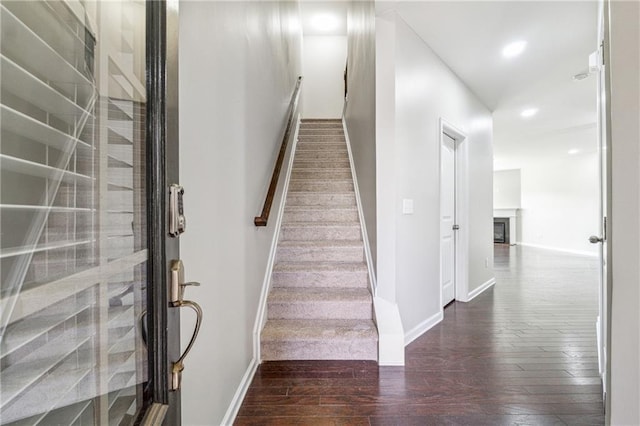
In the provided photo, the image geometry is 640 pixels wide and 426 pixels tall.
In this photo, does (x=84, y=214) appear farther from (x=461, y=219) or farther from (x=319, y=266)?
(x=461, y=219)

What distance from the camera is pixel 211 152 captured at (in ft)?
4.54

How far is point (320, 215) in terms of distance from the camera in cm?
345

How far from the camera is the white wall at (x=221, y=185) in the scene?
1.17 m

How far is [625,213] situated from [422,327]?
2.14 metres

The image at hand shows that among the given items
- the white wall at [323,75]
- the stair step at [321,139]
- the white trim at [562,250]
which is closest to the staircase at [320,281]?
the stair step at [321,139]

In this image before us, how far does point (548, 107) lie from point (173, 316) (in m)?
5.94

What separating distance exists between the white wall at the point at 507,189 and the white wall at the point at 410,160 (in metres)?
8.29

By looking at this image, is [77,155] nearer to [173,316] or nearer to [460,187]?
[173,316]

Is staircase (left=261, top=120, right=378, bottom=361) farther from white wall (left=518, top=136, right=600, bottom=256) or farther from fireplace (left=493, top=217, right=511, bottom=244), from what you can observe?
fireplace (left=493, top=217, right=511, bottom=244)

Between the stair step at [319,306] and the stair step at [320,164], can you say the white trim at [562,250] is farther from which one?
the stair step at [319,306]

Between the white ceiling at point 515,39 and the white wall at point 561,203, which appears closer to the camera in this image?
the white ceiling at point 515,39

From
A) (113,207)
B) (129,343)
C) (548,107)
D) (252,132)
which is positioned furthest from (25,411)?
(548,107)

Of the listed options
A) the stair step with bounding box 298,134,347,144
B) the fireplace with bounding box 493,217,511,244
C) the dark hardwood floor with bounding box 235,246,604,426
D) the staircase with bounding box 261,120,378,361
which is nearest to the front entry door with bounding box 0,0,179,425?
the dark hardwood floor with bounding box 235,246,604,426

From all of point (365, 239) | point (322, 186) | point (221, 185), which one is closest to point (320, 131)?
point (322, 186)
